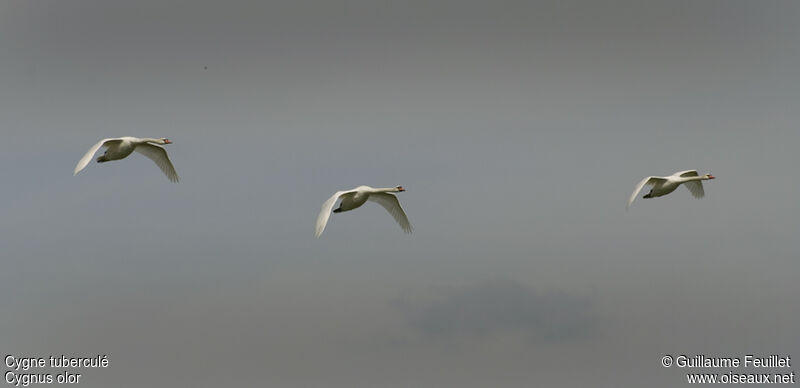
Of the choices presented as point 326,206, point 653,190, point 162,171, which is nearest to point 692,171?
point 653,190

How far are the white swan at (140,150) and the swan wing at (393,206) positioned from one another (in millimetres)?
10452

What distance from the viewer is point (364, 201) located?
63969mm

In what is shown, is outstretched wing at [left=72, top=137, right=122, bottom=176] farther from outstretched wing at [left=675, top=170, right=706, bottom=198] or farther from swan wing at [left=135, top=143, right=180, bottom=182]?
outstretched wing at [left=675, top=170, right=706, bottom=198]

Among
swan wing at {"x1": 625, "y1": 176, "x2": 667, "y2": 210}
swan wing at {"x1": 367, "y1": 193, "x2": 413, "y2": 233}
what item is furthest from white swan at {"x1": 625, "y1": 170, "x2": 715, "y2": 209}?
swan wing at {"x1": 367, "y1": 193, "x2": 413, "y2": 233}

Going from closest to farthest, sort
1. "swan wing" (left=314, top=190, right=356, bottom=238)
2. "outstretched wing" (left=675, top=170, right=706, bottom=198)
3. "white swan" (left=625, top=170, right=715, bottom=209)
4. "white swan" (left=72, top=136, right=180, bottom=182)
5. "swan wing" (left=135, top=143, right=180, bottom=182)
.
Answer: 1. "swan wing" (left=314, top=190, right=356, bottom=238)
2. "white swan" (left=72, top=136, right=180, bottom=182)
3. "swan wing" (left=135, top=143, right=180, bottom=182)
4. "white swan" (left=625, top=170, right=715, bottom=209)
5. "outstretched wing" (left=675, top=170, right=706, bottom=198)

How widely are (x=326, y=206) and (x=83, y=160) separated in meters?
11.2

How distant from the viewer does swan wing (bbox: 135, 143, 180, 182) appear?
6531cm

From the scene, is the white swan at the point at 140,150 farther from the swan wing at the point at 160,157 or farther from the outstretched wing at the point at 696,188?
the outstretched wing at the point at 696,188

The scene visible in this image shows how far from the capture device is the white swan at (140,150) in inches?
2501

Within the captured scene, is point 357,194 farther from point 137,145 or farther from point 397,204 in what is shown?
point 137,145

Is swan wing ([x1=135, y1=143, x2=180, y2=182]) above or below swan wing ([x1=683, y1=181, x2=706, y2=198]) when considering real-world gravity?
above

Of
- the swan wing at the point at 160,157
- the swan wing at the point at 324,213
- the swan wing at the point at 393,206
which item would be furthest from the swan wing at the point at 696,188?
the swan wing at the point at 160,157

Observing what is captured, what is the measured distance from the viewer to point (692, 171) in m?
70.9

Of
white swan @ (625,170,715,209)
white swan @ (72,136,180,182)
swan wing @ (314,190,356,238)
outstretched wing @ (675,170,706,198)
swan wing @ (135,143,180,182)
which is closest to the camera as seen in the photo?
swan wing @ (314,190,356,238)
